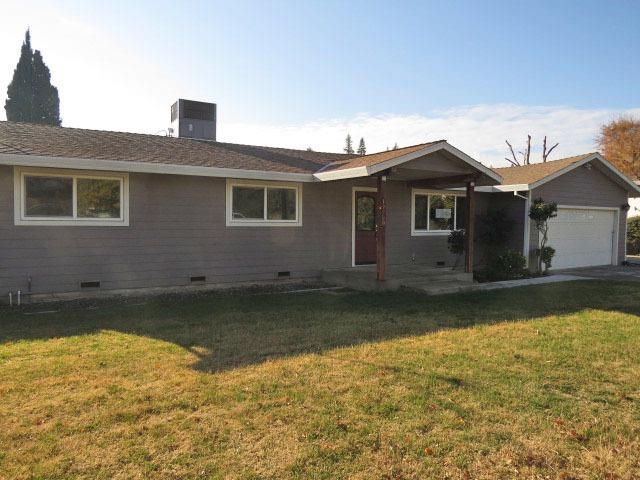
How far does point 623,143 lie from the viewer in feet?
122

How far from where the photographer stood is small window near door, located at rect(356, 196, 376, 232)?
12258 mm

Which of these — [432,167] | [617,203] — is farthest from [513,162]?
[432,167]

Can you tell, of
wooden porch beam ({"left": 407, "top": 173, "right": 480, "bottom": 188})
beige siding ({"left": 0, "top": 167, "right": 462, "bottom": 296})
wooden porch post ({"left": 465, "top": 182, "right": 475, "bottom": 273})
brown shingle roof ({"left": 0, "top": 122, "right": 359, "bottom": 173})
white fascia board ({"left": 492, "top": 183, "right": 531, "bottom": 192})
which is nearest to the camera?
beige siding ({"left": 0, "top": 167, "right": 462, "bottom": 296})

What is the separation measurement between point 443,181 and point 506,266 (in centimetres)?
285

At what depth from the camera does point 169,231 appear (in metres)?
9.77

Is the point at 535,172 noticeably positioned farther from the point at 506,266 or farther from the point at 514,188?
the point at 506,266

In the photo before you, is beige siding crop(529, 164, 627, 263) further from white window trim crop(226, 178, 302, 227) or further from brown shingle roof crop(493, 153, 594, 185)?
white window trim crop(226, 178, 302, 227)

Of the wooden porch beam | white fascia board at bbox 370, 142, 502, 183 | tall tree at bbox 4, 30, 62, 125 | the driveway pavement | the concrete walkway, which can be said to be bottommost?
the concrete walkway

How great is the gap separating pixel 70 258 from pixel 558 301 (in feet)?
29.9

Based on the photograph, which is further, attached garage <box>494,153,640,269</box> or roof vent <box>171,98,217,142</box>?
roof vent <box>171,98,217,142</box>

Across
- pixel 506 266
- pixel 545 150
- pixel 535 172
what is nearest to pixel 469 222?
pixel 506 266

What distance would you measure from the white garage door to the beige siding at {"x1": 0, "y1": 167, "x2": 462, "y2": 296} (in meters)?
6.05

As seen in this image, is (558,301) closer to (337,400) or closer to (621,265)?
(337,400)

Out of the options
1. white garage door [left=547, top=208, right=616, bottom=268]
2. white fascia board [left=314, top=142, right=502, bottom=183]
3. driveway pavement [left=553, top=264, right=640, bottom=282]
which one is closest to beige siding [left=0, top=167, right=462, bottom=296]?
white fascia board [left=314, top=142, right=502, bottom=183]
